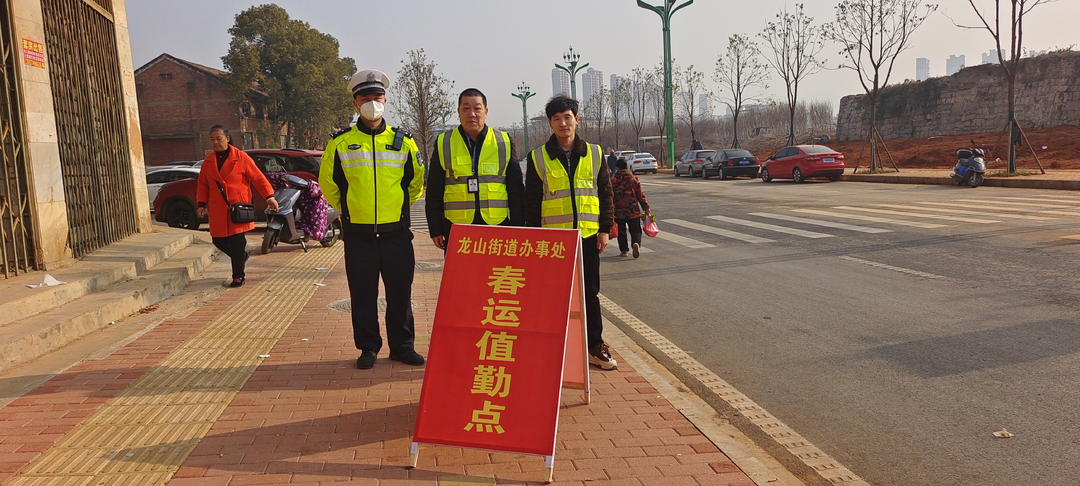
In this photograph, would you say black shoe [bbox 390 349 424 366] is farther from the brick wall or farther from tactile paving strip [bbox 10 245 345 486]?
the brick wall

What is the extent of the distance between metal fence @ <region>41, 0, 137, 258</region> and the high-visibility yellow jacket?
183 inches

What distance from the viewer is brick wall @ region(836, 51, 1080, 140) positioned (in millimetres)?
34156

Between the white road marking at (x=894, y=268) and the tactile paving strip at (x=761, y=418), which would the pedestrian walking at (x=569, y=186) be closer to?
the tactile paving strip at (x=761, y=418)

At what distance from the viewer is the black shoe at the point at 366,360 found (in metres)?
5.14

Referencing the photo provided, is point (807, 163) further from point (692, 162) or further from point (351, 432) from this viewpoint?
point (351, 432)

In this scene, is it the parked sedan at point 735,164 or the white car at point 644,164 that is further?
the white car at point 644,164

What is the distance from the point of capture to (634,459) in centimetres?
366

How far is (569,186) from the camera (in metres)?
4.96

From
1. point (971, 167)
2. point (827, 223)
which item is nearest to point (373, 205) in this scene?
point (827, 223)

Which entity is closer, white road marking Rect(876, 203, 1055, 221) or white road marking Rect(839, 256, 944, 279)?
white road marking Rect(839, 256, 944, 279)

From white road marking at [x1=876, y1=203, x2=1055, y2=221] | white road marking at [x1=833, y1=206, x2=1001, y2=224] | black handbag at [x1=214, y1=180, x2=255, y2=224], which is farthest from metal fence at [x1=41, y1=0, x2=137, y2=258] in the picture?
white road marking at [x1=876, y1=203, x2=1055, y2=221]

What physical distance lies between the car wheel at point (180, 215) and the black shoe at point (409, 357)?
11.6 m

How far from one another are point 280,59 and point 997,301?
46.3 meters

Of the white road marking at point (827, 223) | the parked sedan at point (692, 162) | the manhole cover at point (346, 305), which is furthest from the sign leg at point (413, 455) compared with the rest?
the parked sedan at point (692, 162)
